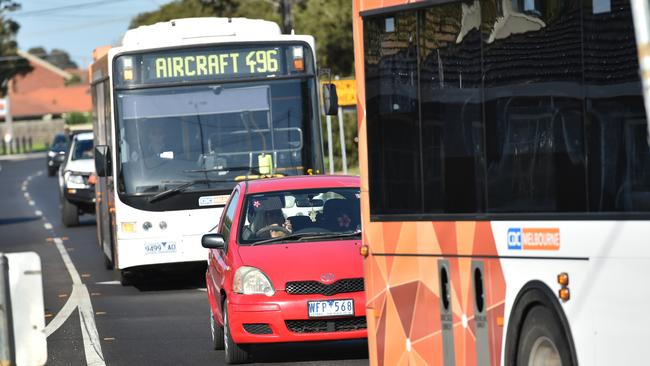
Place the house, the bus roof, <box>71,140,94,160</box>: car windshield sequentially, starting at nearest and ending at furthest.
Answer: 1. the bus roof
2. <box>71,140,94,160</box>: car windshield
3. the house

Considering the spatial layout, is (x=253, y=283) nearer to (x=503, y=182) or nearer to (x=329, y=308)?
(x=329, y=308)

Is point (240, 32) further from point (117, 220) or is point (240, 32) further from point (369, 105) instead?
point (369, 105)

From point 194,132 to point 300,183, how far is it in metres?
5.09

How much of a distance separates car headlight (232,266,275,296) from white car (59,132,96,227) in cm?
1971

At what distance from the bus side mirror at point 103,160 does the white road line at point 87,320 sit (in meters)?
1.55

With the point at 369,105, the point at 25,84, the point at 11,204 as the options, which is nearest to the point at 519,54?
the point at 369,105

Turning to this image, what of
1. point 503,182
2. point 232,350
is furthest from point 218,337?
point 503,182

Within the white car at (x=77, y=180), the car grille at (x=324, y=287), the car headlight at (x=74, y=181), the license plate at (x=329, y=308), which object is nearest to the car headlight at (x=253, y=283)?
the car grille at (x=324, y=287)

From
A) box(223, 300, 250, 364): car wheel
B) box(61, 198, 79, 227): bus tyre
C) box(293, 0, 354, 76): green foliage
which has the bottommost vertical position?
box(61, 198, 79, 227): bus tyre

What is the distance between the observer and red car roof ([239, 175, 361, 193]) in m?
14.1

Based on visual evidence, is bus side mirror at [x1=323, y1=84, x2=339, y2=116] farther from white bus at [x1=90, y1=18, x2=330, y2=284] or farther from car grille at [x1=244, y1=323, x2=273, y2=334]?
white bus at [x1=90, y1=18, x2=330, y2=284]

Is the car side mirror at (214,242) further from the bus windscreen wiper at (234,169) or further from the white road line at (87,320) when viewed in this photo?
the bus windscreen wiper at (234,169)

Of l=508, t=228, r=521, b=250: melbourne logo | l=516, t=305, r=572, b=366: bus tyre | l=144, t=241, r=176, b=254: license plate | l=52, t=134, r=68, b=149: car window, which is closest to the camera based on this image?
l=516, t=305, r=572, b=366: bus tyre

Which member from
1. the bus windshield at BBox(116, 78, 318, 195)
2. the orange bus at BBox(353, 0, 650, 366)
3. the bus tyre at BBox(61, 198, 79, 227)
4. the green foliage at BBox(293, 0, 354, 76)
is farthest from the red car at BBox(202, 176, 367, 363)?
the green foliage at BBox(293, 0, 354, 76)
